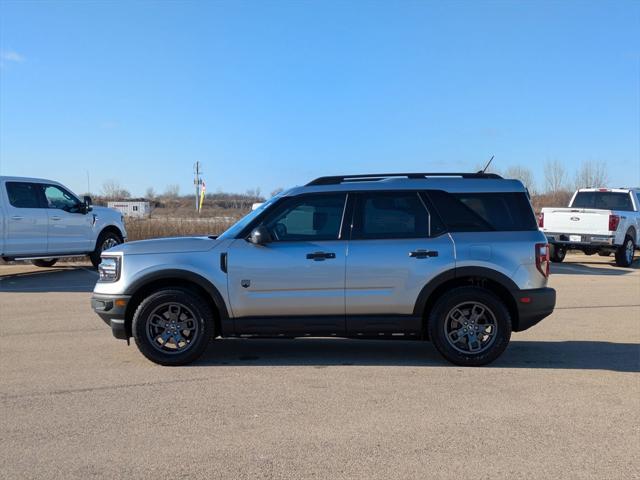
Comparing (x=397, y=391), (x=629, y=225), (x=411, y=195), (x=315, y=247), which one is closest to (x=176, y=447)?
(x=397, y=391)

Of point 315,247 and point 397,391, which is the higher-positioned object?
point 315,247

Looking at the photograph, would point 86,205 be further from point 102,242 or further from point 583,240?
point 583,240

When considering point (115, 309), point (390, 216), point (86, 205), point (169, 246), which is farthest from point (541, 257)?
point (86, 205)

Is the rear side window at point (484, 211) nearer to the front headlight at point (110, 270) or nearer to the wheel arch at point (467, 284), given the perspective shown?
the wheel arch at point (467, 284)

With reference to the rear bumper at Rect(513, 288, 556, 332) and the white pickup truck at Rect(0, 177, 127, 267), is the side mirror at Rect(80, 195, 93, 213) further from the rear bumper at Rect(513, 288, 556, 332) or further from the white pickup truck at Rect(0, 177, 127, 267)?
the rear bumper at Rect(513, 288, 556, 332)

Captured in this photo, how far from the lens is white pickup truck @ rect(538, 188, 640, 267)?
662 inches

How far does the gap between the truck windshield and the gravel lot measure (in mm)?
11401

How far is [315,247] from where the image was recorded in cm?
630

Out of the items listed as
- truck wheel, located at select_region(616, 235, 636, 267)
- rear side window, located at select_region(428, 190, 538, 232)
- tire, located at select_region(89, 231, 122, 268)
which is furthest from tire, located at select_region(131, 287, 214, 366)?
truck wheel, located at select_region(616, 235, 636, 267)

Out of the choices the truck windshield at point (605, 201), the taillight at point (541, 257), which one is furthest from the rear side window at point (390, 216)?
the truck windshield at point (605, 201)

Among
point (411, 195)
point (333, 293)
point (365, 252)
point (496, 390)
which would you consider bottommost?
point (496, 390)

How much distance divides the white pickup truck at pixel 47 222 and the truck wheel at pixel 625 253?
1361 centimetres

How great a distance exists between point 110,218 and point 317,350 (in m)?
10.2

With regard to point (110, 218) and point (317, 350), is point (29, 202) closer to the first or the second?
point (110, 218)
